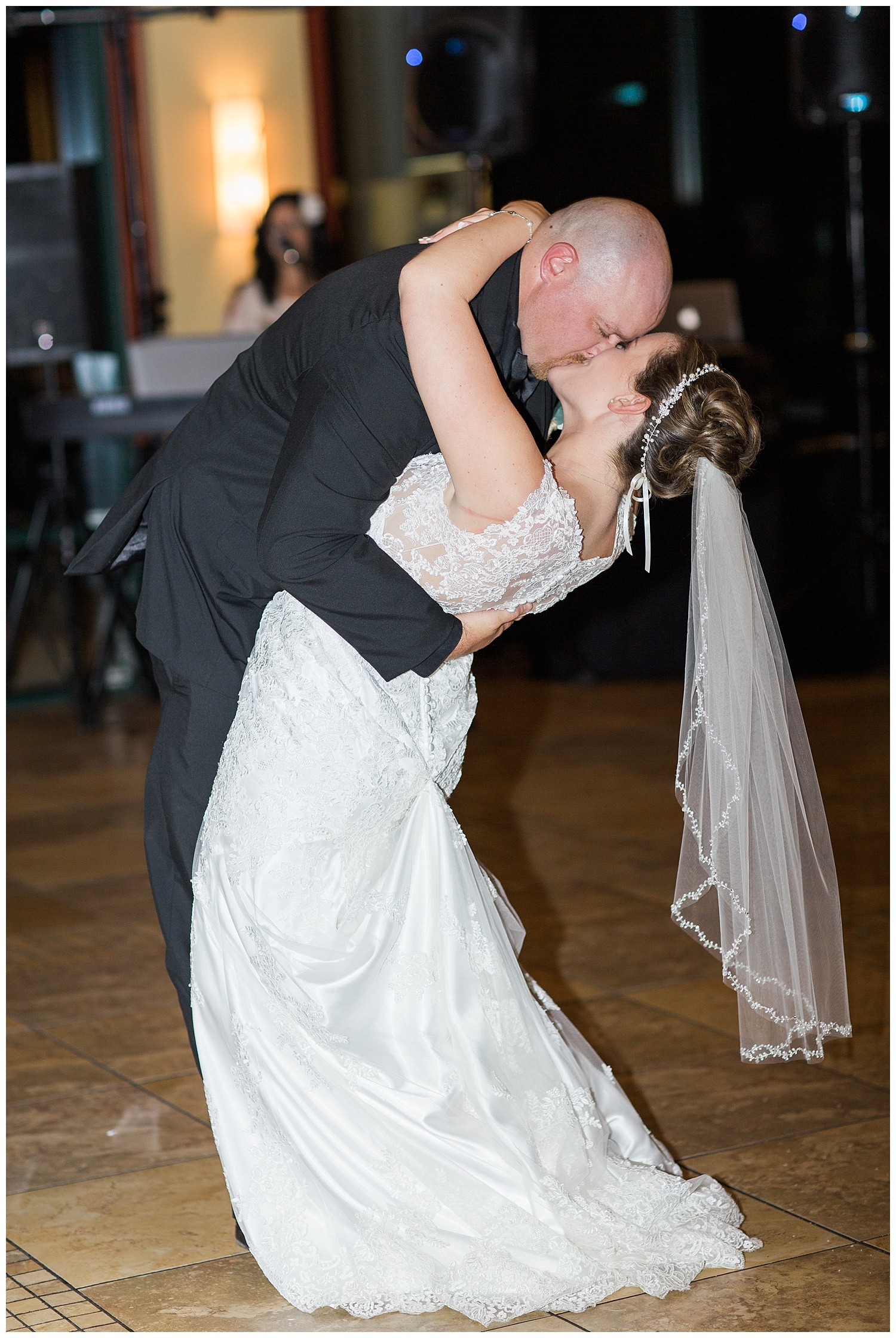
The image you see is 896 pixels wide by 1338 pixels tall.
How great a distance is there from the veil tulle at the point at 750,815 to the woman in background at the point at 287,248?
15.0ft

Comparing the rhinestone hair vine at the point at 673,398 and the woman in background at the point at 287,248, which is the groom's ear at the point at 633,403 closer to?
the rhinestone hair vine at the point at 673,398

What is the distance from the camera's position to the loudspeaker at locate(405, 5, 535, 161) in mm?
6965

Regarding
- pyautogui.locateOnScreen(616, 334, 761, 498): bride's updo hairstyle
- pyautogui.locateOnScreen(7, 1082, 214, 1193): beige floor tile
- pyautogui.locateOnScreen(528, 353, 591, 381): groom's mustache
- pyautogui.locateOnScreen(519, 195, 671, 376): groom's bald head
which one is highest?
pyautogui.locateOnScreen(519, 195, 671, 376): groom's bald head

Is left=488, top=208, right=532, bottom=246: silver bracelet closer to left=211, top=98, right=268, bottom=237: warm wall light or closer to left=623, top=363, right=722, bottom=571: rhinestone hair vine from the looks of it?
left=623, top=363, right=722, bottom=571: rhinestone hair vine

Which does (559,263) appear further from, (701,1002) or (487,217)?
(701,1002)

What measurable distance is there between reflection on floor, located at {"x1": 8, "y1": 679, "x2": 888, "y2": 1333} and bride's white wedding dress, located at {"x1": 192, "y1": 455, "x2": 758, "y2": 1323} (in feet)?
0.26

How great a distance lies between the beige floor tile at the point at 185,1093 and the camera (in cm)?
287

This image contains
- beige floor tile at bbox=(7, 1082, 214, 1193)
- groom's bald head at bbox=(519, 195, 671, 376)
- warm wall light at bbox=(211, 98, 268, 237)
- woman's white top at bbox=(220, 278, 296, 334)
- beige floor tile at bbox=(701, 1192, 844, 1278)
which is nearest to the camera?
groom's bald head at bbox=(519, 195, 671, 376)

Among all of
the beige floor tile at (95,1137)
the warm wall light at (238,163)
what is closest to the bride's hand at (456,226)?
the beige floor tile at (95,1137)

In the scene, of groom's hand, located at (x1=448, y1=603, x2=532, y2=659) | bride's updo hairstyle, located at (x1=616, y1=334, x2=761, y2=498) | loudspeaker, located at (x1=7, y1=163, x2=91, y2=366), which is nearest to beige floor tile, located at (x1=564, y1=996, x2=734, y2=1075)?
groom's hand, located at (x1=448, y1=603, x2=532, y2=659)

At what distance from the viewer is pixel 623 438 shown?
2227 millimetres

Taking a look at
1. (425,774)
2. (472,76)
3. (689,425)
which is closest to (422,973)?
(425,774)

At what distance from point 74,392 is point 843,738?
A: 178 inches

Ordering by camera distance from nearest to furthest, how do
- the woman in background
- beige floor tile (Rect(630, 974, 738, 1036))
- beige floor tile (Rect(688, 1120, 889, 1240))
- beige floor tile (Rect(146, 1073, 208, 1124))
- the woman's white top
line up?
beige floor tile (Rect(688, 1120, 889, 1240))
beige floor tile (Rect(146, 1073, 208, 1124))
beige floor tile (Rect(630, 974, 738, 1036))
the woman in background
the woman's white top
